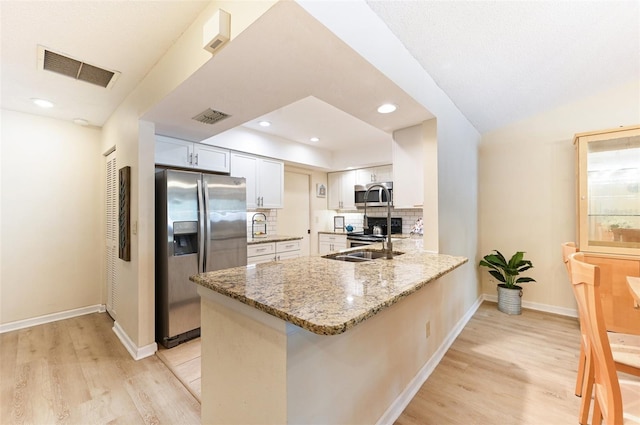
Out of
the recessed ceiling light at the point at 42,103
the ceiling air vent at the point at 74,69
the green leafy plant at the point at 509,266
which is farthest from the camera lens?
the green leafy plant at the point at 509,266

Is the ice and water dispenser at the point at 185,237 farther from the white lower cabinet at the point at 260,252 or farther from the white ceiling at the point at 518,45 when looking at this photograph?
the white ceiling at the point at 518,45

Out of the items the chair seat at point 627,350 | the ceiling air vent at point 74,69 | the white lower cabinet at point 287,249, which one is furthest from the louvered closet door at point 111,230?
the chair seat at point 627,350

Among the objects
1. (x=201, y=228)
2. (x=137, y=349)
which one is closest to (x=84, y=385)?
(x=137, y=349)

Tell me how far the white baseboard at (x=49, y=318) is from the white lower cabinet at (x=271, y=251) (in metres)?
2.11

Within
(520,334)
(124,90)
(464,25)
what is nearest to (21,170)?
(124,90)

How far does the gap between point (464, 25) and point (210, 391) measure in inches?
102

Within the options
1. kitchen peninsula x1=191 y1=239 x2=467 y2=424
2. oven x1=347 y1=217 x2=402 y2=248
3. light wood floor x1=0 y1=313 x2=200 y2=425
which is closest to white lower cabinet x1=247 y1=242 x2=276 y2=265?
light wood floor x1=0 y1=313 x2=200 y2=425

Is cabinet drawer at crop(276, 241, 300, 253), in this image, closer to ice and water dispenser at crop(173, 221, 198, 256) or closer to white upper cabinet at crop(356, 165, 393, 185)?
ice and water dispenser at crop(173, 221, 198, 256)

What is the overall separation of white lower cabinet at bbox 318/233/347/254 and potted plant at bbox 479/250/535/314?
2209 mm

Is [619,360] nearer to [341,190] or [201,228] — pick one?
[201,228]

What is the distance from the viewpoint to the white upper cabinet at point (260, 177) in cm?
377

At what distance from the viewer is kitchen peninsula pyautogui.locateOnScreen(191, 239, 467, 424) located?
1.05m

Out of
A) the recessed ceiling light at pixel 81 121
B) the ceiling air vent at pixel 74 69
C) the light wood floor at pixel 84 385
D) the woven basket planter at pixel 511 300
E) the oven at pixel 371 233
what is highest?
the ceiling air vent at pixel 74 69

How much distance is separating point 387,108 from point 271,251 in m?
2.41
